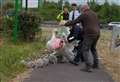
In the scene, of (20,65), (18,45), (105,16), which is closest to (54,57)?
(20,65)

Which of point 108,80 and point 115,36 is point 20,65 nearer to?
point 108,80

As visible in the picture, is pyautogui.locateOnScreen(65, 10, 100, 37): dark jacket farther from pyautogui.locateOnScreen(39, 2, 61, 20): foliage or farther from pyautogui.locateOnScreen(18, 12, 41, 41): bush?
pyautogui.locateOnScreen(39, 2, 61, 20): foliage

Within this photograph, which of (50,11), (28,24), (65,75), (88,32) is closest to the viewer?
(65,75)

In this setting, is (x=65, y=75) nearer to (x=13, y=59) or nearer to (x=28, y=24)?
(x=13, y=59)

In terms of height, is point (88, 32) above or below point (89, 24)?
below

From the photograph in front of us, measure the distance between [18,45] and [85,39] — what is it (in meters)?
5.30

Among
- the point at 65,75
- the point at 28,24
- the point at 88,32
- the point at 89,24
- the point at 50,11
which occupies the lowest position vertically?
the point at 50,11

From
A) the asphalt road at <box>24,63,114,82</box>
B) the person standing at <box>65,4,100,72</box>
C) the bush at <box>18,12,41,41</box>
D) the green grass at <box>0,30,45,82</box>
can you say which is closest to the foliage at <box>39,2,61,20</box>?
the bush at <box>18,12,41,41</box>

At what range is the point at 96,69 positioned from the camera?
13.3 meters

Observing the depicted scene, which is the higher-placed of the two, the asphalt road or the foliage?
the asphalt road

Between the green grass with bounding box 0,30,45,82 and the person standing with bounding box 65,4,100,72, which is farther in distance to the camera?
the person standing with bounding box 65,4,100,72

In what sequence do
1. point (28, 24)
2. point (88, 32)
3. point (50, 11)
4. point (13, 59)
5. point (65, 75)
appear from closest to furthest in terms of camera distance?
point (65, 75) < point (88, 32) < point (13, 59) < point (28, 24) < point (50, 11)

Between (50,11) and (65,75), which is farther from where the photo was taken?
(50,11)

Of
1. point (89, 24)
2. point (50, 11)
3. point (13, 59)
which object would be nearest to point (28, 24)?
point (13, 59)
